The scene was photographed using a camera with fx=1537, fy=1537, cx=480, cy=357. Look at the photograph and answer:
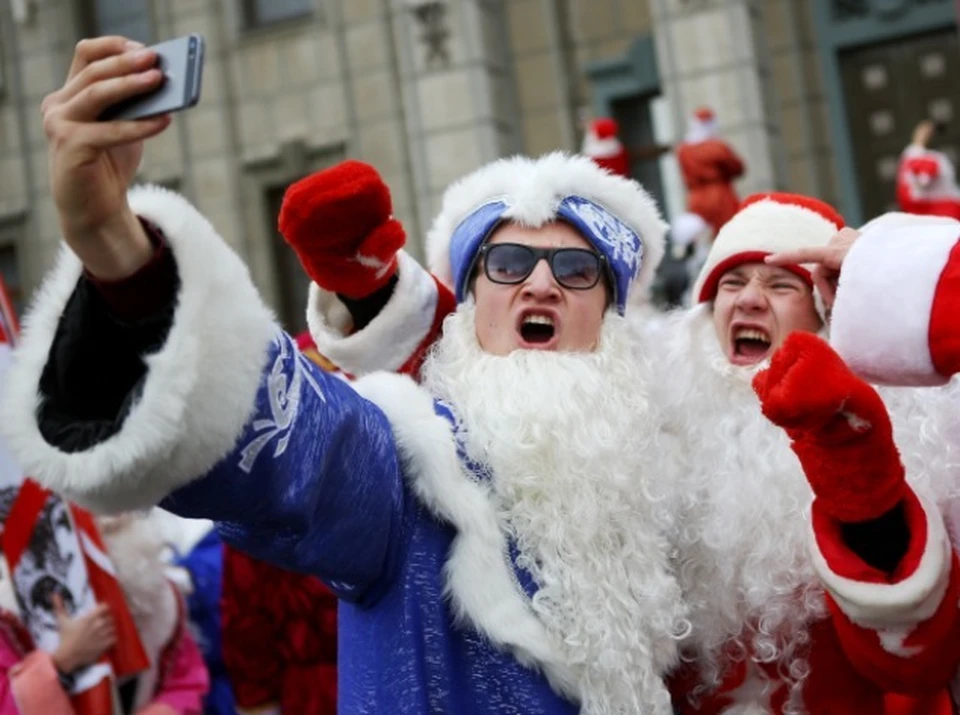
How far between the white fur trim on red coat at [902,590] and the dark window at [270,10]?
10.8 m

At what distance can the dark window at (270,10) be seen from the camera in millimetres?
12656

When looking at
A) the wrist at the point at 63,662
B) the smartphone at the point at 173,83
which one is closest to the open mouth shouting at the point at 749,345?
the smartphone at the point at 173,83

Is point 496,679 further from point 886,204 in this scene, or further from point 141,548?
point 886,204

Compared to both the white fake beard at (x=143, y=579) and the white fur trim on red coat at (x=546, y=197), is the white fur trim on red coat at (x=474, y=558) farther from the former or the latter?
the white fake beard at (x=143, y=579)

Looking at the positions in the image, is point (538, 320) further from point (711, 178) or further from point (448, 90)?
point (448, 90)

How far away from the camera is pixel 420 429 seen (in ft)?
8.36

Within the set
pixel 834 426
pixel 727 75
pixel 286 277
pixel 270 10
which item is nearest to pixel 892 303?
pixel 834 426

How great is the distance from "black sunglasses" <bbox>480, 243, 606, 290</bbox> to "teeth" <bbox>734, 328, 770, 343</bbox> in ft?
1.36

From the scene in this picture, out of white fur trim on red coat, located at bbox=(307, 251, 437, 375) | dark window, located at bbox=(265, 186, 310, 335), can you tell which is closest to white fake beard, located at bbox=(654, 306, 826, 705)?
white fur trim on red coat, located at bbox=(307, 251, 437, 375)

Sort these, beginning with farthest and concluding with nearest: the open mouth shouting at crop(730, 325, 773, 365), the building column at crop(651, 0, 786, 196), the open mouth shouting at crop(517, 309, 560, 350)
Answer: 1. the building column at crop(651, 0, 786, 196)
2. the open mouth shouting at crop(730, 325, 773, 365)
3. the open mouth shouting at crop(517, 309, 560, 350)

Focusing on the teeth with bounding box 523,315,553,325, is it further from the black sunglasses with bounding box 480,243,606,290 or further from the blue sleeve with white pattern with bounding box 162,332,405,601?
the blue sleeve with white pattern with bounding box 162,332,405,601

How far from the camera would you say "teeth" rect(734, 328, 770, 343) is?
312 cm

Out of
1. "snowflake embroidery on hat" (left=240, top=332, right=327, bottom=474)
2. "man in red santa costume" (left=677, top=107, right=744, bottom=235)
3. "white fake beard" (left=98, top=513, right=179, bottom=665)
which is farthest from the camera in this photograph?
"man in red santa costume" (left=677, top=107, right=744, bottom=235)

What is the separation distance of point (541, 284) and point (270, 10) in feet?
34.4
